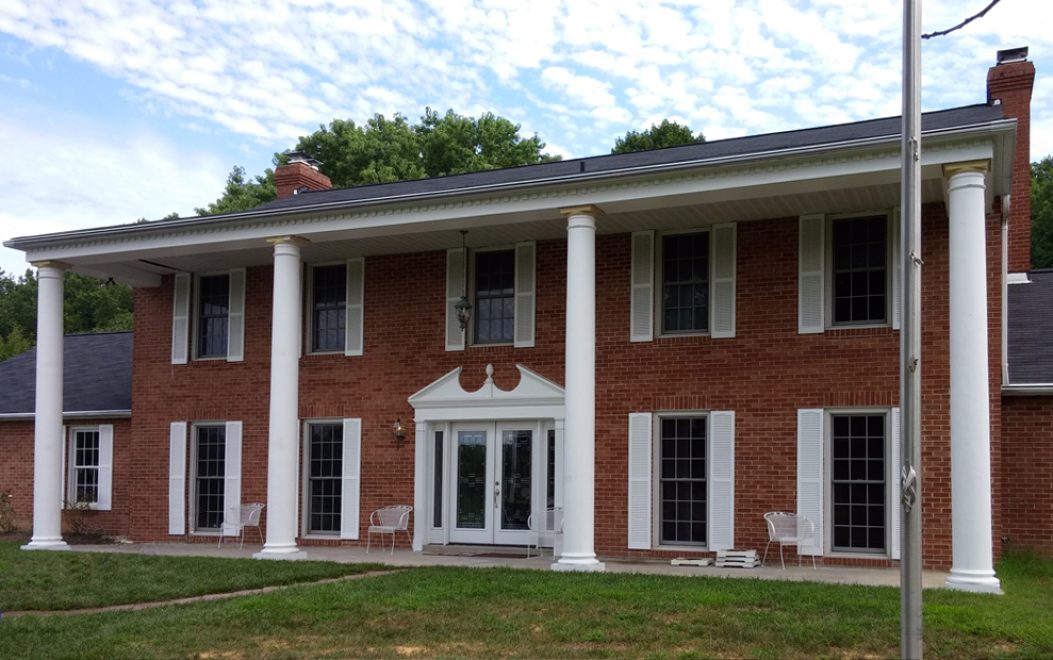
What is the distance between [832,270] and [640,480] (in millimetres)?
3979

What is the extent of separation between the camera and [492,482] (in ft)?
55.9

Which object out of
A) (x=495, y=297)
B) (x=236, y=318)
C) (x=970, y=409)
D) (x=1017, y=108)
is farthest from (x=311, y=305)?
(x=1017, y=108)

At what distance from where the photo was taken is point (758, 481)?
15297mm

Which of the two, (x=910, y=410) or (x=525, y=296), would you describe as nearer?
(x=910, y=410)

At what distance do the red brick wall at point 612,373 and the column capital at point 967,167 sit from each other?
94.8 inches

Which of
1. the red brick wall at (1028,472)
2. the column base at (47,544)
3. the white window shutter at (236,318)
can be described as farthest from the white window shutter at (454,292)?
the red brick wall at (1028,472)

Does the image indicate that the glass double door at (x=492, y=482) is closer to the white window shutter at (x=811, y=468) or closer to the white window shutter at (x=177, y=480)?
the white window shutter at (x=811, y=468)

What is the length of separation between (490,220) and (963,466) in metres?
6.74

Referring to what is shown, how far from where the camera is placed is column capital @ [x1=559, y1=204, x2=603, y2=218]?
1411 centimetres

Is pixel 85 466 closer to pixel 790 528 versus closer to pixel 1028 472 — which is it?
pixel 790 528

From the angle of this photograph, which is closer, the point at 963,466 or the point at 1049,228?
the point at 963,466

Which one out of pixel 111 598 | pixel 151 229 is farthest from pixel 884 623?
pixel 151 229

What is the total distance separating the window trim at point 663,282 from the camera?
15.8 metres

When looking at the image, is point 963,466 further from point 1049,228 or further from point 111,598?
point 1049,228
